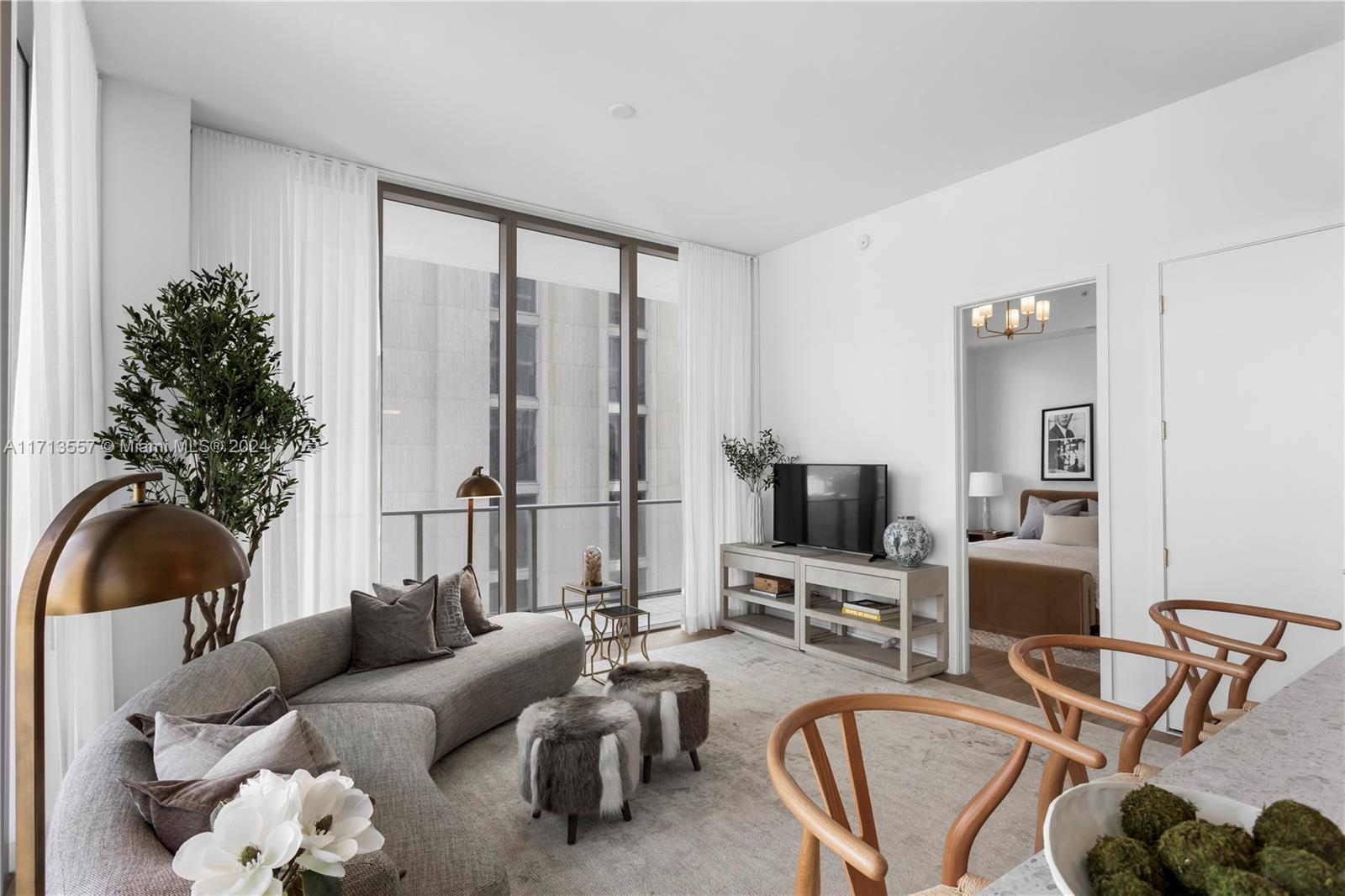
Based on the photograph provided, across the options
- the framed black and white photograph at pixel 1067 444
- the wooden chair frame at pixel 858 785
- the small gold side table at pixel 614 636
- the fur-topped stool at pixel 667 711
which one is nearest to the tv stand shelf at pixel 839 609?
the small gold side table at pixel 614 636

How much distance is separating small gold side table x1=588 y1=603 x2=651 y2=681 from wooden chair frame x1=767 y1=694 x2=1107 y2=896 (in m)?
2.52

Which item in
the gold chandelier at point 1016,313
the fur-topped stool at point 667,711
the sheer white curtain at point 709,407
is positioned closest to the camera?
the fur-topped stool at point 667,711

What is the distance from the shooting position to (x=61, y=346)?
234 centimetres

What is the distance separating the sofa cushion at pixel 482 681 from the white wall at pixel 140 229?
2.85 feet

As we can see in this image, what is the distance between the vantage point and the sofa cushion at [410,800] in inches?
62.7

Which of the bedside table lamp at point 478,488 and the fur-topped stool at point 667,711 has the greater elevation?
the bedside table lamp at point 478,488

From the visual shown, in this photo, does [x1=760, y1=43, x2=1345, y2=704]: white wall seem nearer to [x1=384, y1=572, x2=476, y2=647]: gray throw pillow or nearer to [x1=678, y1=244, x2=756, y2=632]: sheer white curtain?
[x1=678, y1=244, x2=756, y2=632]: sheer white curtain

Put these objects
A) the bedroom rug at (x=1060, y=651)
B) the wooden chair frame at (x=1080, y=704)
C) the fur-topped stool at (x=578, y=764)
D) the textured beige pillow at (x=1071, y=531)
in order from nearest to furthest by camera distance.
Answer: the wooden chair frame at (x=1080, y=704)
the fur-topped stool at (x=578, y=764)
the bedroom rug at (x=1060, y=651)
the textured beige pillow at (x=1071, y=531)

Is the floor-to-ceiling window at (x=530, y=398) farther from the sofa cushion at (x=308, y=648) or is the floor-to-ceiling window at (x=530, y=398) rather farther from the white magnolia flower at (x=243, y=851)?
the white magnolia flower at (x=243, y=851)

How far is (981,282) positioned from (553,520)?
333cm

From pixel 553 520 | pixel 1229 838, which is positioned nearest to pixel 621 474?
pixel 553 520

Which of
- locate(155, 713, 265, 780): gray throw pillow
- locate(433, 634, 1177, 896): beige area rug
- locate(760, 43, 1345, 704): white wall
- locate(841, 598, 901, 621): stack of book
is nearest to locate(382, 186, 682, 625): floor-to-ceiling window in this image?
locate(760, 43, 1345, 704): white wall

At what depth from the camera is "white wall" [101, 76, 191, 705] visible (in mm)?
3004

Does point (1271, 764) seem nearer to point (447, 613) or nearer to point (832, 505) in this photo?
point (447, 613)
